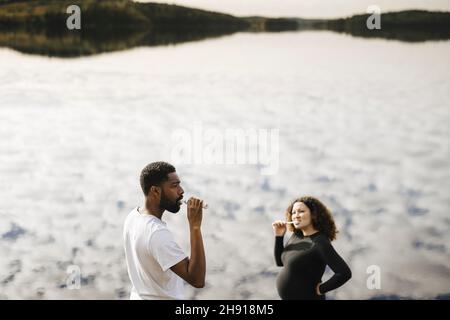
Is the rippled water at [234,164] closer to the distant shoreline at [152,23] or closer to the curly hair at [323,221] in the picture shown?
the distant shoreline at [152,23]

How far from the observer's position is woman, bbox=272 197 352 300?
1.81 metres

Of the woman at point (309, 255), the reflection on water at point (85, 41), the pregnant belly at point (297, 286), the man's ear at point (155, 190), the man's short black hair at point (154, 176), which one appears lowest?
the pregnant belly at point (297, 286)

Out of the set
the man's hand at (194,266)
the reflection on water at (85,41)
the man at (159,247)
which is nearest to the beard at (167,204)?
the man at (159,247)

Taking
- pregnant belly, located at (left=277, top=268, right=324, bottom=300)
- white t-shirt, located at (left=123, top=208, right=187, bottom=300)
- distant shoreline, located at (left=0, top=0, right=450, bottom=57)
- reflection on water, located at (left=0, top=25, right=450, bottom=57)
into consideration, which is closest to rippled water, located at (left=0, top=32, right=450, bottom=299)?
reflection on water, located at (left=0, top=25, right=450, bottom=57)

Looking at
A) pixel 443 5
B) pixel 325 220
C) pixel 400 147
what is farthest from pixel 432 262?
pixel 325 220

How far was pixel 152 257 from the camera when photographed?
61.4 inches

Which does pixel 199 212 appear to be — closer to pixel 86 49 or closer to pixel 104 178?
pixel 104 178

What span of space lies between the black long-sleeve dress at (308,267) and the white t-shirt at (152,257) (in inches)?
17.2

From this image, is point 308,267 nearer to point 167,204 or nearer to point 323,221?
point 323,221

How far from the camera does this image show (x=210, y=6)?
385cm

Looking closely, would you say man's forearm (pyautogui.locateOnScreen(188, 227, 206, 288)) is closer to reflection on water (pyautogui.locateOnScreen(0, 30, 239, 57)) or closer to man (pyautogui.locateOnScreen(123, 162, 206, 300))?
man (pyautogui.locateOnScreen(123, 162, 206, 300))

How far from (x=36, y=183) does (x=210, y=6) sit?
187cm

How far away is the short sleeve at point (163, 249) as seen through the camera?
154 centimetres

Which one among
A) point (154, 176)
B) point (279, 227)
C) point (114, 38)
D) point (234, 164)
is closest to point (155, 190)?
point (154, 176)
